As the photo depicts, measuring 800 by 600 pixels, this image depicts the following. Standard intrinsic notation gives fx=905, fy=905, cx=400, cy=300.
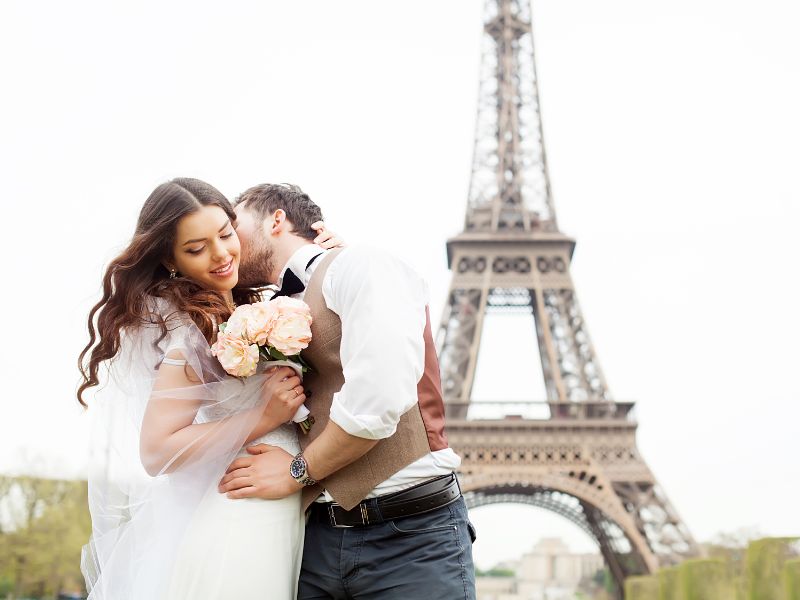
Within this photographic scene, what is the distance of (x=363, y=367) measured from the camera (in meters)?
2.50

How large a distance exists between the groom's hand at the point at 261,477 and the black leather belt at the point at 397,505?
0.18 metres

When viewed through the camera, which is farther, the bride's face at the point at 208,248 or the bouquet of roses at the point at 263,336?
the bride's face at the point at 208,248

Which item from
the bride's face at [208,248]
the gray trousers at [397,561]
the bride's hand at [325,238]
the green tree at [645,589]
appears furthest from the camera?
the green tree at [645,589]

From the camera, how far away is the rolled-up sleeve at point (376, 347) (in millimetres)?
2504

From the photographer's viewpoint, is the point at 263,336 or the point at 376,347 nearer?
the point at 376,347

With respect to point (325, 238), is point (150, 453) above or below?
below

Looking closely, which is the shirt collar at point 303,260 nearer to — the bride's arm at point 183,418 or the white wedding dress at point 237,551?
the bride's arm at point 183,418

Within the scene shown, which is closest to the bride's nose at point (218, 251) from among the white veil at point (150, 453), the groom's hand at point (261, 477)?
the white veil at point (150, 453)

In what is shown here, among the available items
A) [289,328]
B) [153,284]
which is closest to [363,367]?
[289,328]

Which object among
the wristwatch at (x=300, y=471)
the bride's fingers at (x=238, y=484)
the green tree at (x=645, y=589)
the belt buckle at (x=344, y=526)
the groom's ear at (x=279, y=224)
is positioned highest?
the green tree at (x=645, y=589)

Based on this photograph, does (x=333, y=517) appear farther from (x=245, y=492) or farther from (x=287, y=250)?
(x=287, y=250)

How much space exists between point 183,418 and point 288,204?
812 millimetres

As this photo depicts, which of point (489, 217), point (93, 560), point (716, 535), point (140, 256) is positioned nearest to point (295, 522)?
point (93, 560)

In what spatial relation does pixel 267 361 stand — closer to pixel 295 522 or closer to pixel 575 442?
pixel 295 522
